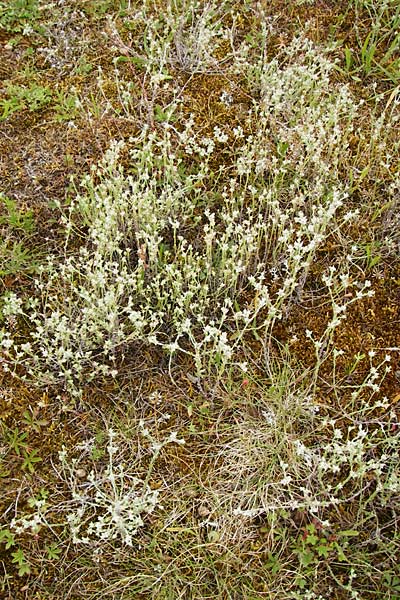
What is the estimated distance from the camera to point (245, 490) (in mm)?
2742

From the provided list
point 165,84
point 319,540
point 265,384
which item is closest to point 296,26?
point 165,84


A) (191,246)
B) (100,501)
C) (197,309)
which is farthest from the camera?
(197,309)

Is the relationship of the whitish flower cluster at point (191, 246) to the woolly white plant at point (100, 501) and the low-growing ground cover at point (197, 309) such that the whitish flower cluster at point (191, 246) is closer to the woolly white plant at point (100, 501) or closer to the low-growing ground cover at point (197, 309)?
the low-growing ground cover at point (197, 309)

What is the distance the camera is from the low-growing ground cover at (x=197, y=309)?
8.53 ft

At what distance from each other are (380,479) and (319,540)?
392mm

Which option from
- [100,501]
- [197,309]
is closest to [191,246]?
[197,309]

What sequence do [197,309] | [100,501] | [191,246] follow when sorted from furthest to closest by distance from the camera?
1. [197,309]
2. [191,246]
3. [100,501]

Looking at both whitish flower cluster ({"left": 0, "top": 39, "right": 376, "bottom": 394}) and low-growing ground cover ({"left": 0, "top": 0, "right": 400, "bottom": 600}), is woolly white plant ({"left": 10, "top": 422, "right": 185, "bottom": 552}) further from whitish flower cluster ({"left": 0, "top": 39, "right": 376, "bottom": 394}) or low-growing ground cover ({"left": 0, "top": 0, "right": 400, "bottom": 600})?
whitish flower cluster ({"left": 0, "top": 39, "right": 376, "bottom": 394})

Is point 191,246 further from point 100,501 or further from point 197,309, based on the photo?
point 100,501

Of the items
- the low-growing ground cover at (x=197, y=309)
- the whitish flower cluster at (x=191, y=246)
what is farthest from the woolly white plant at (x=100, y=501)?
the whitish flower cluster at (x=191, y=246)

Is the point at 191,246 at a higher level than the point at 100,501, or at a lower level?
higher

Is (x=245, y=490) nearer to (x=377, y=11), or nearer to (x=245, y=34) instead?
(x=245, y=34)

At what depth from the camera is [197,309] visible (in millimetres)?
3203

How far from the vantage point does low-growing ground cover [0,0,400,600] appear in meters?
2.60
